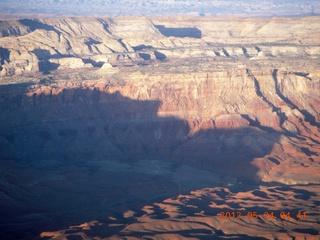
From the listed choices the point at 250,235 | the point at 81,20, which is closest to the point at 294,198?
the point at 250,235

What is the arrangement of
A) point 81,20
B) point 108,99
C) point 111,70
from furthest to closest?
1. point 81,20
2. point 111,70
3. point 108,99

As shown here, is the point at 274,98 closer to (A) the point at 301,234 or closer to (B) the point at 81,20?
(A) the point at 301,234

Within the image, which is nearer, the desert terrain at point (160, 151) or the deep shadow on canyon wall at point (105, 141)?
the desert terrain at point (160, 151)
